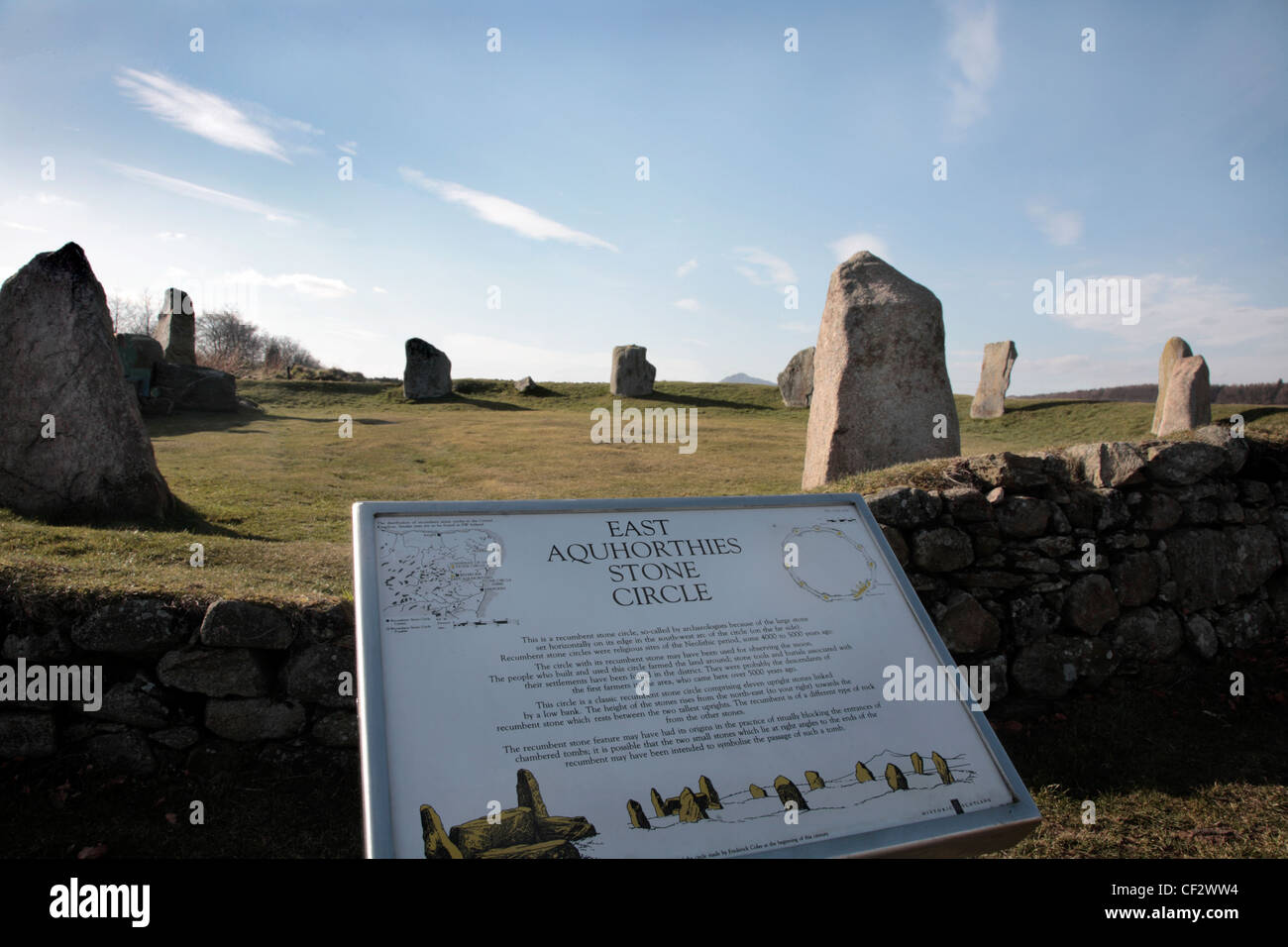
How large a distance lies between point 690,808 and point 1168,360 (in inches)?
774

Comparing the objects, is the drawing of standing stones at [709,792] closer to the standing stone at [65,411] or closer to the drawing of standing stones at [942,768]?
the drawing of standing stones at [942,768]

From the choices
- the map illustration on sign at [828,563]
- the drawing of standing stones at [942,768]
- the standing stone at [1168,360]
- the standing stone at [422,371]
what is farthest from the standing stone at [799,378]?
the drawing of standing stones at [942,768]

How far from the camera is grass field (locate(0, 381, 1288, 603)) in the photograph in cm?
568

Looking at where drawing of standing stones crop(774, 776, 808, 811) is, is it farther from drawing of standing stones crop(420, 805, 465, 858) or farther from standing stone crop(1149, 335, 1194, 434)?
standing stone crop(1149, 335, 1194, 434)

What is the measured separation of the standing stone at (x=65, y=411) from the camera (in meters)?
7.68

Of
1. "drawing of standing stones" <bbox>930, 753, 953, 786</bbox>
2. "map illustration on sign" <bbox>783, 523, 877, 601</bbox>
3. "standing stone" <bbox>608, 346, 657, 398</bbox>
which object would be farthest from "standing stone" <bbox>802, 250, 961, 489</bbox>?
"standing stone" <bbox>608, 346, 657, 398</bbox>

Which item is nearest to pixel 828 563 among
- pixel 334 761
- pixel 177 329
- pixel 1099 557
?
pixel 334 761

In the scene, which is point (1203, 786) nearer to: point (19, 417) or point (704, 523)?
point (704, 523)

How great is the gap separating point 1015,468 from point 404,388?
834 inches

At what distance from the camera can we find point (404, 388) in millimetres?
24547

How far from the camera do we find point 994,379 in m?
22.9
